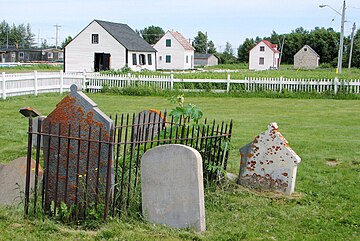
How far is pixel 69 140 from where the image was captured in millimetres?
6074

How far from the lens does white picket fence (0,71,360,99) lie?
24281 millimetres

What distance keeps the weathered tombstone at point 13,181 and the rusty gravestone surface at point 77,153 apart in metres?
0.50

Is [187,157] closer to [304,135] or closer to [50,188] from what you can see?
[50,188]

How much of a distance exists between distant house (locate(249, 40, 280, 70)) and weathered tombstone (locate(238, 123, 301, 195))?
81018 millimetres

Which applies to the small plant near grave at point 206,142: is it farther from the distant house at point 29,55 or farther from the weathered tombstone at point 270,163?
the distant house at point 29,55

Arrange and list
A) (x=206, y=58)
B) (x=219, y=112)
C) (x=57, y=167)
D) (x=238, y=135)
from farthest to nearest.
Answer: (x=206, y=58)
(x=219, y=112)
(x=238, y=135)
(x=57, y=167)

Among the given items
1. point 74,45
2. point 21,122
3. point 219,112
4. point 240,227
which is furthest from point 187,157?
point 74,45

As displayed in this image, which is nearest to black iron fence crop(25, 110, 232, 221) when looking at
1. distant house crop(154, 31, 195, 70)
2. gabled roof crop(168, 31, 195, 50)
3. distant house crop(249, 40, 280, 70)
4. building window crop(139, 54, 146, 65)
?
building window crop(139, 54, 146, 65)

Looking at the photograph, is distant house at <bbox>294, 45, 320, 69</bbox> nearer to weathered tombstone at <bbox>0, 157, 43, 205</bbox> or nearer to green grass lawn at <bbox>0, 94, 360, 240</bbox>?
green grass lawn at <bbox>0, 94, 360, 240</bbox>

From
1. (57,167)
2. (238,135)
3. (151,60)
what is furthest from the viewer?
(151,60)

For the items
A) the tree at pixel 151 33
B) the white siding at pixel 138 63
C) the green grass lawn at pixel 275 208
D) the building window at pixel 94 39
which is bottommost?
the green grass lawn at pixel 275 208

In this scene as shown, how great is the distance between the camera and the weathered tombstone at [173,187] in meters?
5.62

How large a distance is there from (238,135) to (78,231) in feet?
22.9

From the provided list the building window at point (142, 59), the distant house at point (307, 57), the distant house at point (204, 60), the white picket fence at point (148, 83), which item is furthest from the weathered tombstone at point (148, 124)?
the distant house at point (204, 60)
